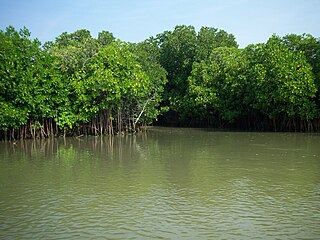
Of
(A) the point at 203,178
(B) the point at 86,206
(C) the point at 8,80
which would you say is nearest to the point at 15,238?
(B) the point at 86,206

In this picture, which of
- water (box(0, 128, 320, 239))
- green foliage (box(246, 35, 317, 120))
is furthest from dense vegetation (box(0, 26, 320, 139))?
water (box(0, 128, 320, 239))

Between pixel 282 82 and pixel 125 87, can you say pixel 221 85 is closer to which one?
pixel 282 82

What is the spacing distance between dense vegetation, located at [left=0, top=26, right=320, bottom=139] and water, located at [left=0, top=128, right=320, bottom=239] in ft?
22.0

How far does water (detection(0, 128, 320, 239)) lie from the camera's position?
24.8 feet

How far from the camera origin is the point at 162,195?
399 inches

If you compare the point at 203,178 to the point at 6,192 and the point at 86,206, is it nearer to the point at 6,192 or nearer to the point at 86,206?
the point at 86,206

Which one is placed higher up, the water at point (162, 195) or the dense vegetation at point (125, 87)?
the dense vegetation at point (125, 87)

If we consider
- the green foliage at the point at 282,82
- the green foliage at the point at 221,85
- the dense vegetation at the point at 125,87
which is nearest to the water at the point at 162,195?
the dense vegetation at the point at 125,87

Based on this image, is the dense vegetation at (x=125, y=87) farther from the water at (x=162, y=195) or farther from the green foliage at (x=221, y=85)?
the water at (x=162, y=195)

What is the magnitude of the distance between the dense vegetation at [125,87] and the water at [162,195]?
6.72 metres

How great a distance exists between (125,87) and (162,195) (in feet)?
55.2

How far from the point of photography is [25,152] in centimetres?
1859

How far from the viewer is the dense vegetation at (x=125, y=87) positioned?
23438 millimetres

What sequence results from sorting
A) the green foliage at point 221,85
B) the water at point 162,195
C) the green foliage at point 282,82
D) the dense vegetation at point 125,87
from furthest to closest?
the green foliage at point 221,85 < the green foliage at point 282,82 < the dense vegetation at point 125,87 < the water at point 162,195
